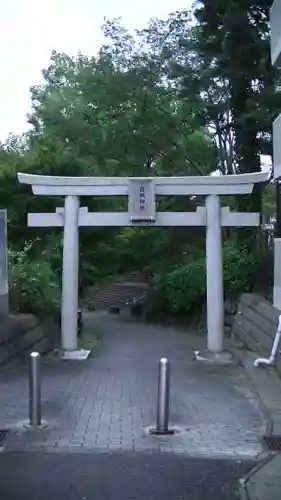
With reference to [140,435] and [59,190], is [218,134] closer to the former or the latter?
[59,190]

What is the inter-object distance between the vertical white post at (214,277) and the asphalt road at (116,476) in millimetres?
8760

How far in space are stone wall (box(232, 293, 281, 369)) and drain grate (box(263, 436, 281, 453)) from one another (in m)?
4.30

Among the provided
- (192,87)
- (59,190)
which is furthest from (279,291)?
(192,87)

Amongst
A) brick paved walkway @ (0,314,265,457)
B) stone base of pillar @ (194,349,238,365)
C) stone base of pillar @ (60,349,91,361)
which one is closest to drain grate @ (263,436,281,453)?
brick paved walkway @ (0,314,265,457)

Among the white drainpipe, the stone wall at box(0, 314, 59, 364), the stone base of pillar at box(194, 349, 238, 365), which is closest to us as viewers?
the white drainpipe

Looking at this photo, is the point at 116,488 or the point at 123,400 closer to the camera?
the point at 116,488

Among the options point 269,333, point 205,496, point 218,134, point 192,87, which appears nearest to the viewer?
point 205,496

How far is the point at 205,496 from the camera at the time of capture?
5625 millimetres

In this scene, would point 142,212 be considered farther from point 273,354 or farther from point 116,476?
point 116,476

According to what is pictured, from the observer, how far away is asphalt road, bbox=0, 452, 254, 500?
5.62m

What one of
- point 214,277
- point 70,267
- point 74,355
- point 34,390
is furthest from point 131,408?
point 70,267

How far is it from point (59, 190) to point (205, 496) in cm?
1084

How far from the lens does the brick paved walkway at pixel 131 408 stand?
23.9 feet

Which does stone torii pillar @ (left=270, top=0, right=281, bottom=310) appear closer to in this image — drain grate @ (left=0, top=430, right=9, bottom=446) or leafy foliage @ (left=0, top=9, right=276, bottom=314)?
leafy foliage @ (left=0, top=9, right=276, bottom=314)
